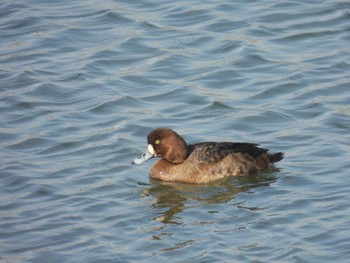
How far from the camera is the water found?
32.6ft

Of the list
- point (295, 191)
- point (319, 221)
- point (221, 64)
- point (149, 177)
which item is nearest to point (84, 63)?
point (221, 64)

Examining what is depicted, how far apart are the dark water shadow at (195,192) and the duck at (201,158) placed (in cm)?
10

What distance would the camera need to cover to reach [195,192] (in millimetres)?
11586

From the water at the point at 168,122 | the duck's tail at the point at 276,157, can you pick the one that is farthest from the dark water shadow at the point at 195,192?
the duck's tail at the point at 276,157

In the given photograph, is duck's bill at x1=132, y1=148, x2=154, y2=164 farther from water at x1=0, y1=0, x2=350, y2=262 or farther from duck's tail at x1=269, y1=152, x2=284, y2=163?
duck's tail at x1=269, y1=152, x2=284, y2=163

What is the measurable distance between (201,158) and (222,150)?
28 cm

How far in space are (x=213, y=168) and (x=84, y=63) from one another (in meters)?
4.28

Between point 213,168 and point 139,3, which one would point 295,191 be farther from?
point 139,3

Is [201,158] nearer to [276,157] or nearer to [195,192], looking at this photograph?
[195,192]

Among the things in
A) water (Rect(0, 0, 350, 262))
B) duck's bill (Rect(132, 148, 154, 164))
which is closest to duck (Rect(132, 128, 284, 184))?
duck's bill (Rect(132, 148, 154, 164))

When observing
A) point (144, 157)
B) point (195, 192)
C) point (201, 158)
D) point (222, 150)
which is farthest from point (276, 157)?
point (144, 157)

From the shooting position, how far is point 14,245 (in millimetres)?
9914

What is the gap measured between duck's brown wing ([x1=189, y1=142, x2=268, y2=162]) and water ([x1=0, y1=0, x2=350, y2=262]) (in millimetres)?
339

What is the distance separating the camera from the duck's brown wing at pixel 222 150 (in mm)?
11938
